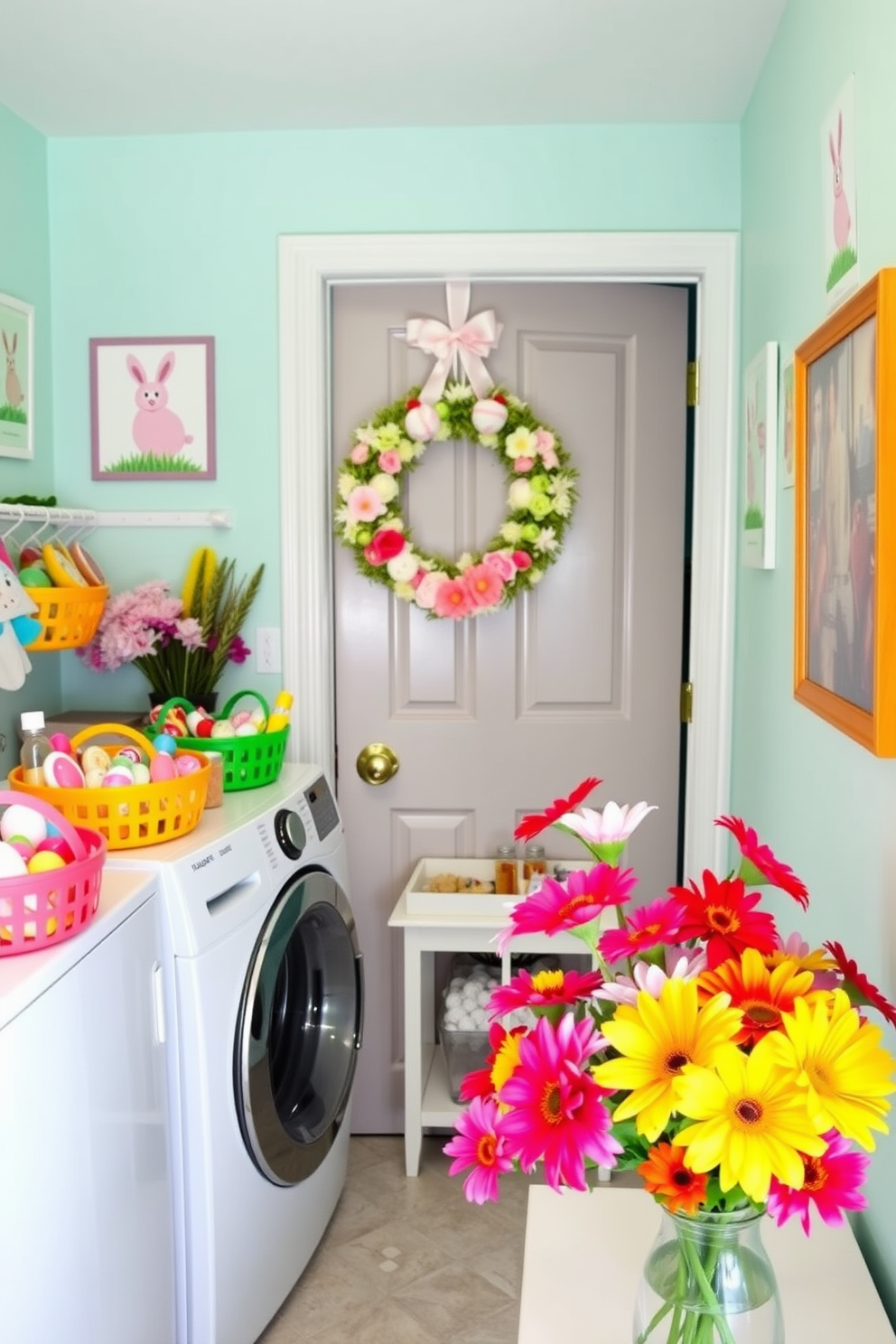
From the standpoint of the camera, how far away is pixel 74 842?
151 centimetres

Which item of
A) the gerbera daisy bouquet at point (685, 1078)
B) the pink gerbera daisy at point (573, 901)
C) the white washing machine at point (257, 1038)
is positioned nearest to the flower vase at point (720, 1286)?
the gerbera daisy bouquet at point (685, 1078)

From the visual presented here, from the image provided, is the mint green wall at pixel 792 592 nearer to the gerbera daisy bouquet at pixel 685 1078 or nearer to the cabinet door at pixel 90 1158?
the gerbera daisy bouquet at pixel 685 1078

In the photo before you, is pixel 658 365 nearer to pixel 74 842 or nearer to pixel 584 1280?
pixel 74 842

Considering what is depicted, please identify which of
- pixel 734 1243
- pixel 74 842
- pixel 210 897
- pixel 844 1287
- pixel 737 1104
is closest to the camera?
pixel 737 1104

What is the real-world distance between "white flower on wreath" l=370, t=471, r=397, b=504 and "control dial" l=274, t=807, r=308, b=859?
0.81 metres

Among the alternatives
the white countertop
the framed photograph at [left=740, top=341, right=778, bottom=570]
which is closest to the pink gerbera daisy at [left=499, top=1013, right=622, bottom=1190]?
the white countertop

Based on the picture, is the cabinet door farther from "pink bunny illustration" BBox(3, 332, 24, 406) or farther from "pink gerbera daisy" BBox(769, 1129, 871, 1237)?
"pink bunny illustration" BBox(3, 332, 24, 406)

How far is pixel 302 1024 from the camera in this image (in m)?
2.42

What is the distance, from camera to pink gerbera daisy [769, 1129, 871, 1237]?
81 cm

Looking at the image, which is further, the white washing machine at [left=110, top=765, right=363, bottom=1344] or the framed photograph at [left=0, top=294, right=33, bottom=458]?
the framed photograph at [left=0, top=294, right=33, bottom=458]

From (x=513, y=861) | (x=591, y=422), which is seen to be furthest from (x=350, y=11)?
(x=513, y=861)

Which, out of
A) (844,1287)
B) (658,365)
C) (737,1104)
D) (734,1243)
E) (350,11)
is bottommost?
(844,1287)

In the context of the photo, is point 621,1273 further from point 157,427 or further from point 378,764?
point 157,427

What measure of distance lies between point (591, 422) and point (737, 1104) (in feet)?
7.21
